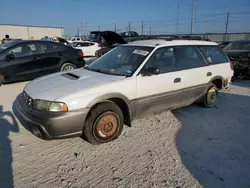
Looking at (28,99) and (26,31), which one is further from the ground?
(26,31)

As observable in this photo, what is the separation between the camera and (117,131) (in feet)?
10.9

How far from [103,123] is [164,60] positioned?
170cm

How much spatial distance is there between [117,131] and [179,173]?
3.90 feet

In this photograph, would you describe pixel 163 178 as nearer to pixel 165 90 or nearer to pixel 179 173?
pixel 179 173

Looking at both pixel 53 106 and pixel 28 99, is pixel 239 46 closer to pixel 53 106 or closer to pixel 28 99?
pixel 53 106

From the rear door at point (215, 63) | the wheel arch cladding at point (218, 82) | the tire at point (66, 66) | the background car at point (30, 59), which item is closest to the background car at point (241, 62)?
the rear door at point (215, 63)

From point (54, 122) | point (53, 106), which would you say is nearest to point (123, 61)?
point (53, 106)

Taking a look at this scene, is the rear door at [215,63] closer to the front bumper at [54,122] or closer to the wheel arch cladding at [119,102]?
the wheel arch cladding at [119,102]

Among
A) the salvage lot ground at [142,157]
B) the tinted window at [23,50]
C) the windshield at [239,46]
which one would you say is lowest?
the salvage lot ground at [142,157]

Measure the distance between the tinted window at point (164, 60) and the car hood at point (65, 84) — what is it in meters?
0.74

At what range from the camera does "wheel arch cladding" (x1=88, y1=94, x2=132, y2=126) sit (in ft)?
9.87

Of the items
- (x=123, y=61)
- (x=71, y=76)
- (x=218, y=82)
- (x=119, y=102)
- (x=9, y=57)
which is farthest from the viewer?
(x=9, y=57)

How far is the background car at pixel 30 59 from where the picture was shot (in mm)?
6402

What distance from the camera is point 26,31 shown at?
55719mm
